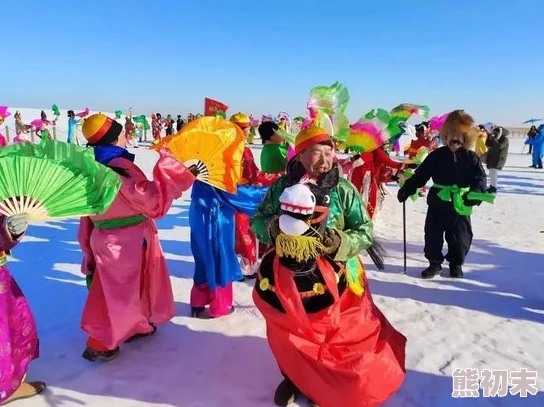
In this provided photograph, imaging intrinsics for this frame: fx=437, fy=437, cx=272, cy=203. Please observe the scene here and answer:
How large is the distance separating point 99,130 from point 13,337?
4.67 ft

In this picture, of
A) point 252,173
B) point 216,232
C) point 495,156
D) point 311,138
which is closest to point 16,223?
point 311,138

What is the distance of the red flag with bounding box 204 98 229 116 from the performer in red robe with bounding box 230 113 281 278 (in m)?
0.20

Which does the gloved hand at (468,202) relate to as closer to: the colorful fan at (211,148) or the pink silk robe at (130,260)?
the colorful fan at (211,148)

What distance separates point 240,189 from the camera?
156 inches

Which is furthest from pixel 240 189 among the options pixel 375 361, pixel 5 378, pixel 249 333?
pixel 5 378

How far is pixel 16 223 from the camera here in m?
2.34

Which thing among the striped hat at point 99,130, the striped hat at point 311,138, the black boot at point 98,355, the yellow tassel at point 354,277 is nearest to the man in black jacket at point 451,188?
the yellow tassel at point 354,277

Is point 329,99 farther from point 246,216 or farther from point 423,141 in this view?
point 423,141

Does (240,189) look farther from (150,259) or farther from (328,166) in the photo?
(328,166)

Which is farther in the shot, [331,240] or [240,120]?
[240,120]

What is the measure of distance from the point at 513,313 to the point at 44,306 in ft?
15.0

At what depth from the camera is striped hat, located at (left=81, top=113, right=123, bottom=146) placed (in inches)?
118

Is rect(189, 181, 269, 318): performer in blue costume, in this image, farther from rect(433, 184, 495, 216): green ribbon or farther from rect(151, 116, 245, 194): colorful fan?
rect(433, 184, 495, 216): green ribbon

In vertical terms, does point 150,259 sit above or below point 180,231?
above
